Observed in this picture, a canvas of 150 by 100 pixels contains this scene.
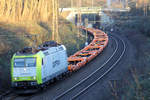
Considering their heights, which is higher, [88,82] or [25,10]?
→ [25,10]

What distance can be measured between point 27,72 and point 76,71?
29.3ft

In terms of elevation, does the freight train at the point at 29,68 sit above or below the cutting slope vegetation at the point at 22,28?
below

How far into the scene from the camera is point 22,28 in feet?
102

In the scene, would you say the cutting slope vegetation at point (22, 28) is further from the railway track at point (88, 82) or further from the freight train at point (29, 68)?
the railway track at point (88, 82)

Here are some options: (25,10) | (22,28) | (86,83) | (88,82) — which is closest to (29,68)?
(86,83)

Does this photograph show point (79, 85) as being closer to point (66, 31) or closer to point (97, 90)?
point (97, 90)

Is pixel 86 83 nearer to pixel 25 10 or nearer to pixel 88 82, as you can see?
pixel 88 82

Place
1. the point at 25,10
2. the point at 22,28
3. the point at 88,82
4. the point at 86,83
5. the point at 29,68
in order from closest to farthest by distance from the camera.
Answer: the point at 29,68 < the point at 86,83 < the point at 88,82 < the point at 22,28 < the point at 25,10

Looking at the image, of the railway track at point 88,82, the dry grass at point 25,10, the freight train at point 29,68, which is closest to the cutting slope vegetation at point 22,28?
the dry grass at point 25,10

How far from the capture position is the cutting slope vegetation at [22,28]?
23.3m

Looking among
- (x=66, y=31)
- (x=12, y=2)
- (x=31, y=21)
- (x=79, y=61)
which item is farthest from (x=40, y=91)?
(x=66, y=31)

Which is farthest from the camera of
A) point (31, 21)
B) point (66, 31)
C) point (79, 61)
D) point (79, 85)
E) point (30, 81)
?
point (66, 31)

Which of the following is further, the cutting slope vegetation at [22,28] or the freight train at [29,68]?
the cutting slope vegetation at [22,28]

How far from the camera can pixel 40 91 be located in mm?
18000
